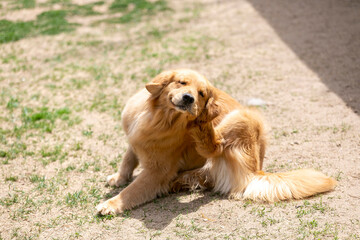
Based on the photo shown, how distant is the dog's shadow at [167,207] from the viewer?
426cm

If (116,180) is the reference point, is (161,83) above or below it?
above

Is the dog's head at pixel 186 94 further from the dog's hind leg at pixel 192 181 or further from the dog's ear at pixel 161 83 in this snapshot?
the dog's hind leg at pixel 192 181

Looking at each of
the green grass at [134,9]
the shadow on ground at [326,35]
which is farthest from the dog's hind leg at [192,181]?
the green grass at [134,9]

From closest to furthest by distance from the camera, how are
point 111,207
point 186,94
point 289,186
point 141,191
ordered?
1. point 186,94
2. point 111,207
3. point 289,186
4. point 141,191

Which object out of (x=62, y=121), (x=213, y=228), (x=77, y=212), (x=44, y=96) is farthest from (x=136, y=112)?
(x=44, y=96)

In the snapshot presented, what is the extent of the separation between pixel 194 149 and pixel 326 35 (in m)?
6.30

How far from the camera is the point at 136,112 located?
4.78m

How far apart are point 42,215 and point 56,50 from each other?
19.1 ft

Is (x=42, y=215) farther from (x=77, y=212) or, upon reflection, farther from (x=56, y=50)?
(x=56, y=50)

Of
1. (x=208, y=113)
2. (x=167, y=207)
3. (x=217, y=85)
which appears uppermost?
(x=208, y=113)

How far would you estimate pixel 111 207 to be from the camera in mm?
4352

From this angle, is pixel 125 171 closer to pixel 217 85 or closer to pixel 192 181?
pixel 192 181

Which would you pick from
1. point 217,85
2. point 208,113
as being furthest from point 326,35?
point 208,113

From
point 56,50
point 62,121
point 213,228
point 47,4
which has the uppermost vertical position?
point 47,4
